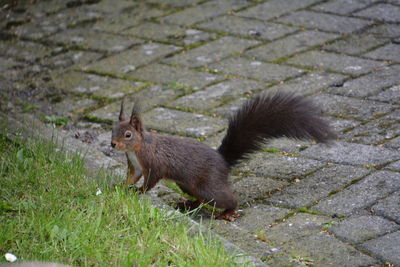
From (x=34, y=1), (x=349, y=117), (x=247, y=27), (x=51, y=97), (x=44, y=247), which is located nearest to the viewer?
(x=44, y=247)

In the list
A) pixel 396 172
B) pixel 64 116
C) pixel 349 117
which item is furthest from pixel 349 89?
pixel 64 116

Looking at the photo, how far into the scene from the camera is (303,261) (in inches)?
126

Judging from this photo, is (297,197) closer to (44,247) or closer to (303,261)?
(303,261)

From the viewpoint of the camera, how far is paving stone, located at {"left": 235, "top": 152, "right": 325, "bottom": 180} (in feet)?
13.5

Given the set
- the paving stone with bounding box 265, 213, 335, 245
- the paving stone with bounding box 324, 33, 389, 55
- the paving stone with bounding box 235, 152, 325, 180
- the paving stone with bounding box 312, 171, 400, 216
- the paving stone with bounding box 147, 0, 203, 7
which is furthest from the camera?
the paving stone with bounding box 147, 0, 203, 7

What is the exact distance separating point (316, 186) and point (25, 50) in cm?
334

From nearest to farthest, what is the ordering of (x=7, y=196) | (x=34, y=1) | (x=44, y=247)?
(x=44, y=247) < (x=7, y=196) < (x=34, y=1)

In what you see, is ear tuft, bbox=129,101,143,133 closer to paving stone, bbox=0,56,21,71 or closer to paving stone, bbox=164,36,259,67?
paving stone, bbox=164,36,259,67

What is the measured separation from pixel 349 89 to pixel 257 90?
64 centimetres

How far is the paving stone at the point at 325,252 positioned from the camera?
10.4 ft

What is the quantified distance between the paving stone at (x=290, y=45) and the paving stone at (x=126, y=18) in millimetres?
1330

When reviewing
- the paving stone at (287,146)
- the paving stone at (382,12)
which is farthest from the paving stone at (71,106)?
the paving stone at (382,12)

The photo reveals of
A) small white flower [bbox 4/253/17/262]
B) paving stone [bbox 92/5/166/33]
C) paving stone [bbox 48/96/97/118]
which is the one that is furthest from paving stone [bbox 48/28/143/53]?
small white flower [bbox 4/253/17/262]

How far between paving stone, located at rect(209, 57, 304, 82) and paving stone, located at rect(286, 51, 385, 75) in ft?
0.50
